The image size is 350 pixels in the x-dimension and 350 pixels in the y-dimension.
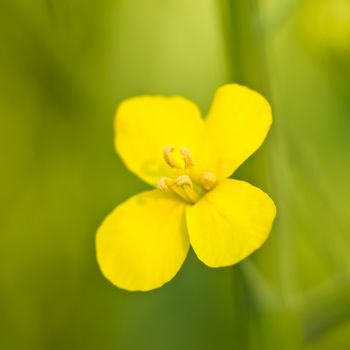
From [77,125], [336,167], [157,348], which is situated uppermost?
[77,125]

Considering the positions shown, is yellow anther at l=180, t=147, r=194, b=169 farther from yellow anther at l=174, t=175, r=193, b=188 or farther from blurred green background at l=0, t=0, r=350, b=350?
blurred green background at l=0, t=0, r=350, b=350

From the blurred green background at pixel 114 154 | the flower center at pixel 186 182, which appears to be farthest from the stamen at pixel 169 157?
the blurred green background at pixel 114 154

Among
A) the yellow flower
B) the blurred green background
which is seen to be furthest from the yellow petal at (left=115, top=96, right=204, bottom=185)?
the blurred green background

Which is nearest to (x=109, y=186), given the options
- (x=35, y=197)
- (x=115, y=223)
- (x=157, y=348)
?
(x=35, y=197)

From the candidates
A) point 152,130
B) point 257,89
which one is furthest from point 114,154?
point 257,89

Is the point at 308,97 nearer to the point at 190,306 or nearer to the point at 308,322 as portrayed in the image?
the point at 190,306

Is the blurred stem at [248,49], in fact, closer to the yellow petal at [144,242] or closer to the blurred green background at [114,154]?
the yellow petal at [144,242]

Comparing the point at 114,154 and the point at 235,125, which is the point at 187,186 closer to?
the point at 235,125
